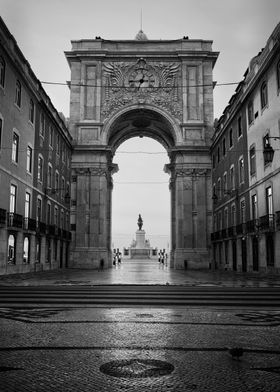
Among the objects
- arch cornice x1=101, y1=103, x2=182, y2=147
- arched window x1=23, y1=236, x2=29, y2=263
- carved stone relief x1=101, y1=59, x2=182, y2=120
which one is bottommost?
arched window x1=23, y1=236, x2=29, y2=263

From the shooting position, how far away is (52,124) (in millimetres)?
38969

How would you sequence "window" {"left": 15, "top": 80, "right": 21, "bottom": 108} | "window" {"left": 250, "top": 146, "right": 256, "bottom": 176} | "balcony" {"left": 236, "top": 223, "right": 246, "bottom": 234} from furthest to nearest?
"balcony" {"left": 236, "top": 223, "right": 246, "bottom": 234} → "window" {"left": 250, "top": 146, "right": 256, "bottom": 176} → "window" {"left": 15, "top": 80, "right": 21, "bottom": 108}

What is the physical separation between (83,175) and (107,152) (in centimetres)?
385

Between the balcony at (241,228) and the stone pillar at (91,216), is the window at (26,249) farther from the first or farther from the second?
the balcony at (241,228)

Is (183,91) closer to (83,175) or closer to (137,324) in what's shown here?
(83,175)

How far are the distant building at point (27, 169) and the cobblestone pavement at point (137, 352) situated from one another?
63.8ft

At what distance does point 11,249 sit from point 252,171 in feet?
60.7

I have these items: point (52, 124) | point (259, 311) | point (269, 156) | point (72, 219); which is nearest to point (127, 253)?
point (72, 219)

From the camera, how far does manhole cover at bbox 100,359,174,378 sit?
4209 mm

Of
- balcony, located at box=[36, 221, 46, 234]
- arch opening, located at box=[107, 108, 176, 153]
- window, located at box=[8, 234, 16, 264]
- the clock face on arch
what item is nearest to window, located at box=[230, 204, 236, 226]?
arch opening, located at box=[107, 108, 176, 153]

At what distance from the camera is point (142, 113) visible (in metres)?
51.2

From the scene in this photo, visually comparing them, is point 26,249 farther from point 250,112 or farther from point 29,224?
point 250,112

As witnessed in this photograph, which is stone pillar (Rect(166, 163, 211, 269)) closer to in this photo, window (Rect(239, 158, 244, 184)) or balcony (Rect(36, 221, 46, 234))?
window (Rect(239, 158, 244, 184))

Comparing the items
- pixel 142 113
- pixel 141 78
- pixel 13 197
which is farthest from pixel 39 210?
pixel 141 78
